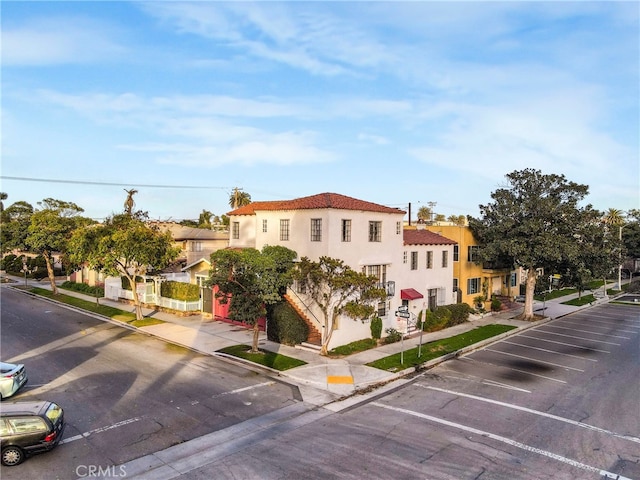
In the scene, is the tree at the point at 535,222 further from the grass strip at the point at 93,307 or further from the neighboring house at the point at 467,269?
the grass strip at the point at 93,307

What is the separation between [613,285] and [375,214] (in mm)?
53978

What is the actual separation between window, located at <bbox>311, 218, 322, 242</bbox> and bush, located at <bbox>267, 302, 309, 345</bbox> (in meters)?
4.29

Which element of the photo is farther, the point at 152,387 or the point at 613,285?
the point at 613,285

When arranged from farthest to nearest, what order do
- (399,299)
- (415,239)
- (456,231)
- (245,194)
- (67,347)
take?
(245,194)
(456,231)
(415,239)
(399,299)
(67,347)

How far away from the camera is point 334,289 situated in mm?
23250

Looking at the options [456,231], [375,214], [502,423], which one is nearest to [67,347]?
[375,214]

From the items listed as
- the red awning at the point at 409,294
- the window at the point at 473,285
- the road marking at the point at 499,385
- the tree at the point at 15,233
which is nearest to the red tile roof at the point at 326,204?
the red awning at the point at 409,294

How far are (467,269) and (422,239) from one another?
28.3 feet

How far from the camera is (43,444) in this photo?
→ 39.5 ft

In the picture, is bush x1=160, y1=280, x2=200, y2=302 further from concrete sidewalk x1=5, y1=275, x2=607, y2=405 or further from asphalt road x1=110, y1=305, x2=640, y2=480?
asphalt road x1=110, y1=305, x2=640, y2=480

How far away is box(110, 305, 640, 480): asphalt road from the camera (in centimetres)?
1202

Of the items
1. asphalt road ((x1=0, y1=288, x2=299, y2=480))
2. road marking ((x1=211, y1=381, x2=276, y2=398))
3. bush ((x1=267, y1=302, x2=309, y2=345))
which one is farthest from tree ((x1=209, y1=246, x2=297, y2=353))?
road marking ((x1=211, y1=381, x2=276, y2=398))

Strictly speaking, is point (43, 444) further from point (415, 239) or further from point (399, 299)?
point (415, 239)
